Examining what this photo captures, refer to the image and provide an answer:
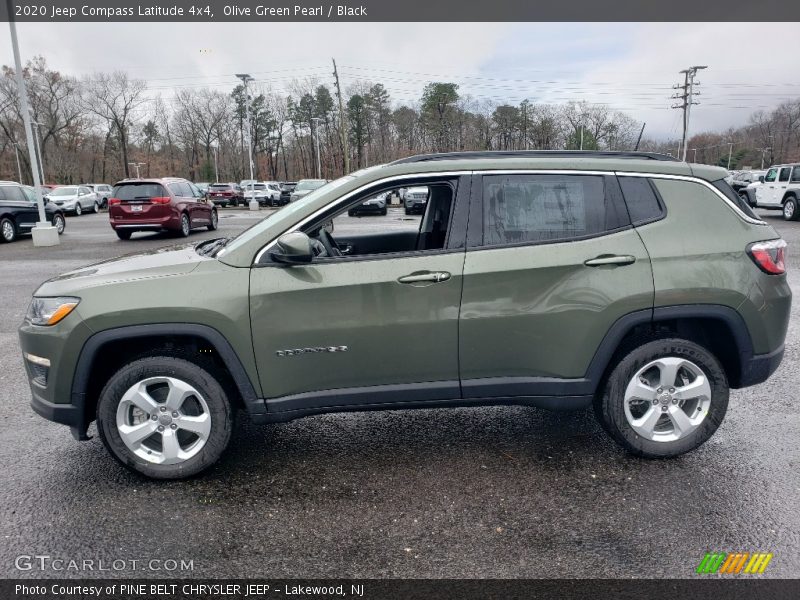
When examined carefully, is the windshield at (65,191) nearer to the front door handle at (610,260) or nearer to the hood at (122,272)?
the hood at (122,272)

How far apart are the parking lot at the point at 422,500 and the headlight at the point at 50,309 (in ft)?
3.19

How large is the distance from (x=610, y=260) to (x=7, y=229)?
60.0ft

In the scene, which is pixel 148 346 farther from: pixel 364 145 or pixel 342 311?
pixel 364 145

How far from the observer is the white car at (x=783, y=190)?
20.3m

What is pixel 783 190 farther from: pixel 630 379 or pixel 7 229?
pixel 7 229

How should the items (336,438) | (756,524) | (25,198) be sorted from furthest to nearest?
(25,198) → (336,438) → (756,524)

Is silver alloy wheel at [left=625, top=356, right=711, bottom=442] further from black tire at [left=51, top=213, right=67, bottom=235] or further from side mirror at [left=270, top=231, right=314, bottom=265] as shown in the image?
black tire at [left=51, top=213, right=67, bottom=235]

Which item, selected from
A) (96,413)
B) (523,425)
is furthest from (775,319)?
(96,413)

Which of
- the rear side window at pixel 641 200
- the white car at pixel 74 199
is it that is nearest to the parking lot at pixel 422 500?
the rear side window at pixel 641 200

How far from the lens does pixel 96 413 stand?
3271mm

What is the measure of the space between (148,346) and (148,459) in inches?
25.9

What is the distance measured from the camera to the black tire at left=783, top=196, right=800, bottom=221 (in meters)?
20.4

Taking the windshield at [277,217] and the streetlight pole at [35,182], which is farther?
the streetlight pole at [35,182]

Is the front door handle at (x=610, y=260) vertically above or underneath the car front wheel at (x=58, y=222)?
above
